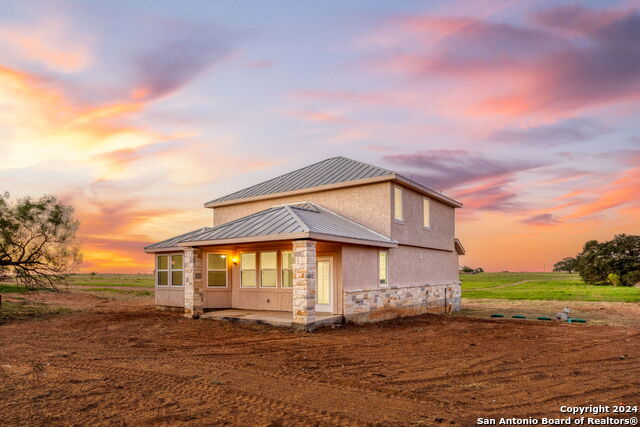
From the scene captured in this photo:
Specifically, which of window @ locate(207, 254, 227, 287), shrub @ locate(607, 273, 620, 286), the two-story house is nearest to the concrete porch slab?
the two-story house

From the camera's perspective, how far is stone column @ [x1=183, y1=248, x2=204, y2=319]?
53.9 feet

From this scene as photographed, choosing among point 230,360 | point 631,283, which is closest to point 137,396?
point 230,360

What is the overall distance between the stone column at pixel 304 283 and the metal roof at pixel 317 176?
5.49 meters

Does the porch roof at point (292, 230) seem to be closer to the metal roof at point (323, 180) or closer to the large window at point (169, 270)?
the metal roof at point (323, 180)

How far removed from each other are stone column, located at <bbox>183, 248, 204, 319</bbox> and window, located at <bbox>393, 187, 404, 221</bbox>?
7.69 metres

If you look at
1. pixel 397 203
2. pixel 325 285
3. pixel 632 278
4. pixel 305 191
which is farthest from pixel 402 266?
pixel 632 278

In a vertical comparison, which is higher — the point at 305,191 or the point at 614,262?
the point at 305,191

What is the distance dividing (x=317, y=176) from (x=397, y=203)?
4160 mm

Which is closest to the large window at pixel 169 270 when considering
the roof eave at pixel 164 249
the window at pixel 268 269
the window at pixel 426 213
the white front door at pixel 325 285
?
the roof eave at pixel 164 249

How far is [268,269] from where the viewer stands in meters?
17.3

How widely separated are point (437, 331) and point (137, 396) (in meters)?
9.63

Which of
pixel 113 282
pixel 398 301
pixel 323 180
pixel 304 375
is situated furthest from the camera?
pixel 113 282

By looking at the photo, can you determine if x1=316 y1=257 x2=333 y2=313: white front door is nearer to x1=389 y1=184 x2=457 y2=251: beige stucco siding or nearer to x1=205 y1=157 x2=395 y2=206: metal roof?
x1=389 y1=184 x2=457 y2=251: beige stucco siding

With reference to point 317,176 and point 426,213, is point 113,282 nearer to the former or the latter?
point 317,176
